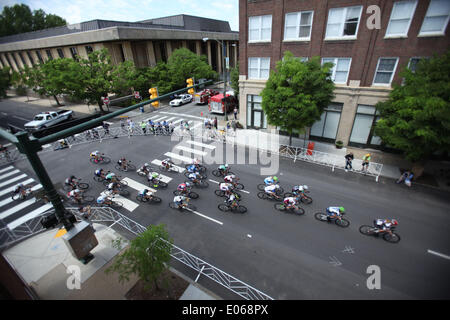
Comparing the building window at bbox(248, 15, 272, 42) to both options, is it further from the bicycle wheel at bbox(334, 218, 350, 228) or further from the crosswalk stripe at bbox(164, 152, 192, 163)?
the bicycle wheel at bbox(334, 218, 350, 228)

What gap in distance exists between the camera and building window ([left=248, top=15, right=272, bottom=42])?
19.9m

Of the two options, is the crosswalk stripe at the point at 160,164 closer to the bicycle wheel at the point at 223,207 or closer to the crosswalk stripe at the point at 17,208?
the bicycle wheel at the point at 223,207

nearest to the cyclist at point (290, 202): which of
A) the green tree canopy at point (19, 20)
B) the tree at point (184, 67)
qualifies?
the tree at point (184, 67)

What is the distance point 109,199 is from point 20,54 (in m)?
72.6

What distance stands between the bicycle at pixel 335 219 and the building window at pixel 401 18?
45.9 ft

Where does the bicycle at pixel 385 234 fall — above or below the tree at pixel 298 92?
below

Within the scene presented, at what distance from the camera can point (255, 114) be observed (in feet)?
79.8

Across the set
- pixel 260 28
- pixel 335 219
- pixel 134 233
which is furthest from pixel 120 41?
pixel 335 219

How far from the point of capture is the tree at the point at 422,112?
11953 mm

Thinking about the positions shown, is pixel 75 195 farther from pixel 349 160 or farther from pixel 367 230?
pixel 349 160

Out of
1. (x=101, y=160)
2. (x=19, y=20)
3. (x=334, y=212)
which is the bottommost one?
(x=101, y=160)

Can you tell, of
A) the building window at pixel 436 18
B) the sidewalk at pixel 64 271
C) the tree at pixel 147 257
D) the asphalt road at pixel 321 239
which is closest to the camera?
the tree at pixel 147 257

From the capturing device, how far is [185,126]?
24797 mm

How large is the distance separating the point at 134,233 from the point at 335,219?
36.0ft
